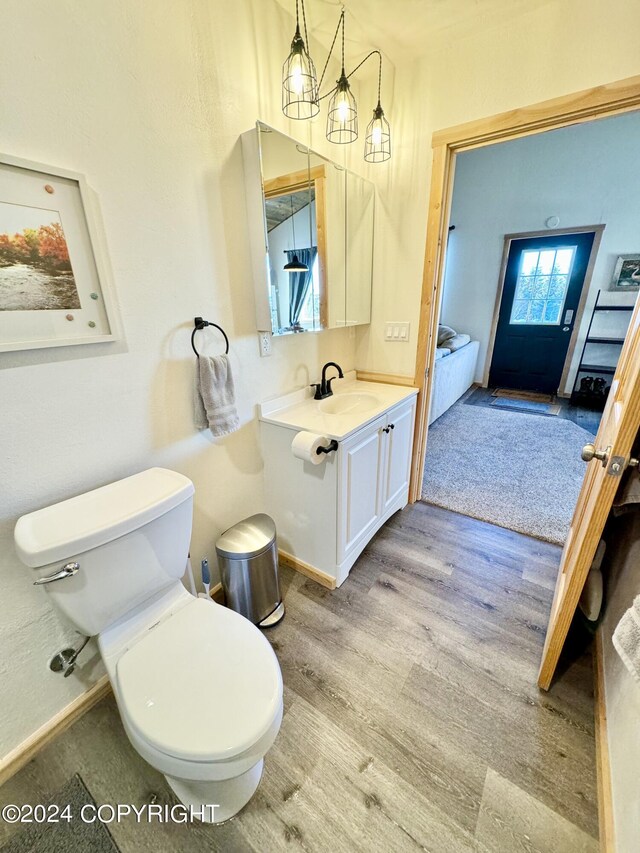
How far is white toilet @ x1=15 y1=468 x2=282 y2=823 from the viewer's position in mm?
811

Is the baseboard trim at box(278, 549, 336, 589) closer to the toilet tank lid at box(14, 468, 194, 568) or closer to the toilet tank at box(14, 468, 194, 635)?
the toilet tank at box(14, 468, 194, 635)

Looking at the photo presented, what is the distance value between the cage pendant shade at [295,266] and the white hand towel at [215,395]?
0.53 metres

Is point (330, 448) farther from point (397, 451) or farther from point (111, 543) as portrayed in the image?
point (111, 543)

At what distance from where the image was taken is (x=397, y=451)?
202cm

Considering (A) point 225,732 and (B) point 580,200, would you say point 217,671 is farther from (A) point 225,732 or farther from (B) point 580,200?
(B) point 580,200

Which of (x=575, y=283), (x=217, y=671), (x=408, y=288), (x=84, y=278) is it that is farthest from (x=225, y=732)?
(x=575, y=283)

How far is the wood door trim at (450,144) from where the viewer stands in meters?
1.37

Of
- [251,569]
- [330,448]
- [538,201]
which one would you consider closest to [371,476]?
[330,448]

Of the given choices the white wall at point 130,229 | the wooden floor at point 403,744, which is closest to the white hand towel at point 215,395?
the white wall at point 130,229

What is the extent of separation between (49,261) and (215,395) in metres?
0.63

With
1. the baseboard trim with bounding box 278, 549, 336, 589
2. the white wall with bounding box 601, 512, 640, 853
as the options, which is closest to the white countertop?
the baseboard trim with bounding box 278, 549, 336, 589

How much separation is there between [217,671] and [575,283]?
5467 millimetres

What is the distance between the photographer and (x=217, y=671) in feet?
3.05

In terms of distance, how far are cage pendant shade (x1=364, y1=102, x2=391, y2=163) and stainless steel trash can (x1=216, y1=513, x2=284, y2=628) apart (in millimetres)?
1983
